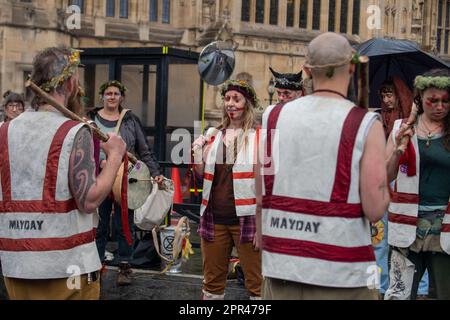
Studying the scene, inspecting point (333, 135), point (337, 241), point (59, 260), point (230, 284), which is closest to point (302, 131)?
point (333, 135)

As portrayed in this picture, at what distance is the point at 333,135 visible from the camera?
133 inches

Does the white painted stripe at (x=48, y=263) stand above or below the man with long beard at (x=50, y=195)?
below

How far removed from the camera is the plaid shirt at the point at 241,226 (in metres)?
5.62

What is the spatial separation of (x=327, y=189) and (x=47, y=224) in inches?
54.0

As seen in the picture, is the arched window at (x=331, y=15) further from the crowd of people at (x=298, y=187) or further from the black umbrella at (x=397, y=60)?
the crowd of people at (x=298, y=187)

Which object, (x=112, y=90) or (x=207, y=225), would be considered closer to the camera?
(x=207, y=225)

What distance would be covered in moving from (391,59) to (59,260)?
16.1 feet

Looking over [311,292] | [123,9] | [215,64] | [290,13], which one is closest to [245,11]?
[290,13]

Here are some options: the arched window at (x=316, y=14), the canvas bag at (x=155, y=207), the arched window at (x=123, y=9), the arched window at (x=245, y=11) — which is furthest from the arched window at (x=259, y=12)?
the canvas bag at (x=155, y=207)

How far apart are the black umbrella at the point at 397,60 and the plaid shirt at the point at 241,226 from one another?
106 inches

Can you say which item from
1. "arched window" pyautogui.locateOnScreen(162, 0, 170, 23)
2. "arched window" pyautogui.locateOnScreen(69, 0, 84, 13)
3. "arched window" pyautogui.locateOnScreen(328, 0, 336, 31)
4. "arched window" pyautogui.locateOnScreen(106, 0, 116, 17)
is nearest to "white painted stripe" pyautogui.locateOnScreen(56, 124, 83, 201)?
"arched window" pyautogui.locateOnScreen(69, 0, 84, 13)

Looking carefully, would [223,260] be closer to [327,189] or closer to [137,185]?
[137,185]

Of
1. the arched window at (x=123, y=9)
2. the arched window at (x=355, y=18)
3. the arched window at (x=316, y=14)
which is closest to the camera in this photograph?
the arched window at (x=123, y=9)
